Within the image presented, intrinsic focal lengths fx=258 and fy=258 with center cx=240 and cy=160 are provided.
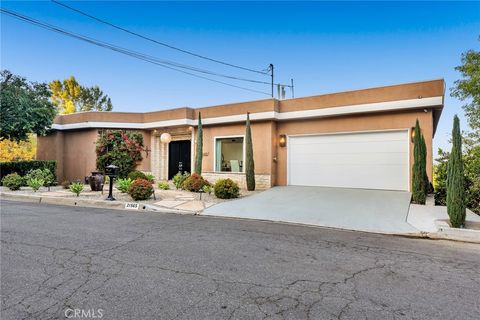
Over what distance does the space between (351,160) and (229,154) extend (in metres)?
6.01

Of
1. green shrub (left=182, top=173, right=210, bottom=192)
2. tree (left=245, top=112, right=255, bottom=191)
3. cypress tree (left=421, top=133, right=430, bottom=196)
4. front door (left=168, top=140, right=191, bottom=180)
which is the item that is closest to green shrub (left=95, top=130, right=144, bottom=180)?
front door (left=168, top=140, right=191, bottom=180)

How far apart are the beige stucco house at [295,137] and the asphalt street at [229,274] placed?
5916mm

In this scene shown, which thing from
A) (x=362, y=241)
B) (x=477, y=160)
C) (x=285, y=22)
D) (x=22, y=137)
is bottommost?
(x=362, y=241)

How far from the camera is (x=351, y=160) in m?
11.0

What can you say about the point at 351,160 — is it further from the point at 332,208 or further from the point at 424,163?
the point at 332,208

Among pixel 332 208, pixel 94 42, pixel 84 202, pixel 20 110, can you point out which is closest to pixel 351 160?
pixel 332 208

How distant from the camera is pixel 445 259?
403 centimetres

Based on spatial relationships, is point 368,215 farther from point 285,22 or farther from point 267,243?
point 285,22

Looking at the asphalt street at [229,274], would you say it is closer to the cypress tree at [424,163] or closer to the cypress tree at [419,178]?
Answer: the cypress tree at [419,178]

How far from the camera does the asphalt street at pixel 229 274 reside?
97.0 inches

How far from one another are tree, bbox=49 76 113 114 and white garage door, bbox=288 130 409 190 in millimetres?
31081

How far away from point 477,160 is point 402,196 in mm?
3805

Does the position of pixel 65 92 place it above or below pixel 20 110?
above

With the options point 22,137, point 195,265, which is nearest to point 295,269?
point 195,265
